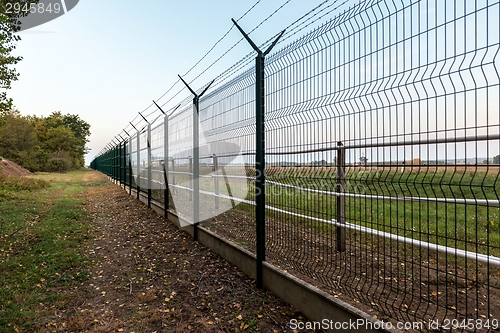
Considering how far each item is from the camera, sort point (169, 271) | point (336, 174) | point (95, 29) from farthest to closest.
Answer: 1. point (95, 29)
2. point (169, 271)
3. point (336, 174)

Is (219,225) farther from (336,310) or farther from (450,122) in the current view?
(450,122)

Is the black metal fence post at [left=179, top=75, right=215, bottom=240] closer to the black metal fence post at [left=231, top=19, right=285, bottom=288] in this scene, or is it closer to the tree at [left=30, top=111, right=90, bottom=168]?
the black metal fence post at [left=231, top=19, right=285, bottom=288]

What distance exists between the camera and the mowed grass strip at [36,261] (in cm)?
280

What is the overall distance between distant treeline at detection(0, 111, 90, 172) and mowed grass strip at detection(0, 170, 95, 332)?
8.68 meters

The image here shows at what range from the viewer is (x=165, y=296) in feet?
A: 10.2

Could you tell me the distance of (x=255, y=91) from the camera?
329cm

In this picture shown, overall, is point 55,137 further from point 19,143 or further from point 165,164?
point 165,164

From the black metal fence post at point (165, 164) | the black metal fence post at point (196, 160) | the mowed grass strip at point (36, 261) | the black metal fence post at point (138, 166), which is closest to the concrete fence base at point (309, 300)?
the black metal fence post at point (196, 160)

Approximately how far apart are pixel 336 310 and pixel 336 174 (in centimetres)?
→ 107

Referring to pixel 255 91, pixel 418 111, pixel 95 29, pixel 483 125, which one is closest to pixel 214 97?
pixel 255 91

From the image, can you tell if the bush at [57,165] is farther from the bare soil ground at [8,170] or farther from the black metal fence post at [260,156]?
the black metal fence post at [260,156]

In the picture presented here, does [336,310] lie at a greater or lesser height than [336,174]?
lesser

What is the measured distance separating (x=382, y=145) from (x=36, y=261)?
14.7 feet

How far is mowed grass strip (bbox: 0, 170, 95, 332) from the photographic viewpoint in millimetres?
2799
